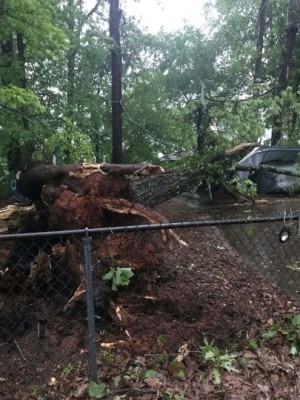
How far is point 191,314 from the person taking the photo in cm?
314

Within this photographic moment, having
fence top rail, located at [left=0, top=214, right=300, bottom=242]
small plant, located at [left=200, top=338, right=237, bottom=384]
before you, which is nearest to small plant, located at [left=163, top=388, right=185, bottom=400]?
small plant, located at [left=200, top=338, right=237, bottom=384]

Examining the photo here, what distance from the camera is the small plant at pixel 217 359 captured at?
97.9 inches

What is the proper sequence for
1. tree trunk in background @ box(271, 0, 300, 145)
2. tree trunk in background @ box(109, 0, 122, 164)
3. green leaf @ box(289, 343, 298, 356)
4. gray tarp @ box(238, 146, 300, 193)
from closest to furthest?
green leaf @ box(289, 343, 298, 356), tree trunk in background @ box(271, 0, 300, 145), gray tarp @ box(238, 146, 300, 193), tree trunk in background @ box(109, 0, 122, 164)

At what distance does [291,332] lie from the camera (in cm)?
291

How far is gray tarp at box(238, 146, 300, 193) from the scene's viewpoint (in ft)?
38.0

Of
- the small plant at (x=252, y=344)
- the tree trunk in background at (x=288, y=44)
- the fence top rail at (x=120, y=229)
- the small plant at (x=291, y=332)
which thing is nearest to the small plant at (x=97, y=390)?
the fence top rail at (x=120, y=229)

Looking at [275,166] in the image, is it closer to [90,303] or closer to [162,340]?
Result: [162,340]

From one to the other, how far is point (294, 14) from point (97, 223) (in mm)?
11175

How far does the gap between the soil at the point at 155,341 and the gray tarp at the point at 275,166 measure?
830cm

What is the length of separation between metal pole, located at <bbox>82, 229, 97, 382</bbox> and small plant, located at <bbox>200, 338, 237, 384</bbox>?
792 millimetres

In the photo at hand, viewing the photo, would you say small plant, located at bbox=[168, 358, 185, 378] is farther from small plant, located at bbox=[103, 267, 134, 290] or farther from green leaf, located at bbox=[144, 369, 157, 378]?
small plant, located at bbox=[103, 267, 134, 290]

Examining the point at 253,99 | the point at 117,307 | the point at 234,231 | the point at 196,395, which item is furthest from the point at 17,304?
the point at 253,99

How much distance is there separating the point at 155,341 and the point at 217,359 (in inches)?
19.1

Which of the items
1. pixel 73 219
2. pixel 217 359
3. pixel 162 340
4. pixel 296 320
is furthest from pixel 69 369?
pixel 296 320
